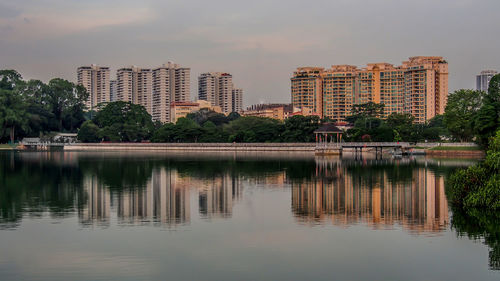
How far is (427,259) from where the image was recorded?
15.8 metres

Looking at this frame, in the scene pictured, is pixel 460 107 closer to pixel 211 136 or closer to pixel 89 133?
pixel 211 136

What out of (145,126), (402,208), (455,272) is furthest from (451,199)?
(145,126)

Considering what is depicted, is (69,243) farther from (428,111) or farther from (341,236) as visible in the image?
(428,111)

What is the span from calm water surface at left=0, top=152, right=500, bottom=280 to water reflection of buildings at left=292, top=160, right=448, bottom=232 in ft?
0.18

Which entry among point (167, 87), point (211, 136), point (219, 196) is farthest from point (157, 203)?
point (167, 87)

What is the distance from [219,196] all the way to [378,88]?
122 m

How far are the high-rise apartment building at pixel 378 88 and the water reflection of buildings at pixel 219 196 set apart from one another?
10625 centimetres

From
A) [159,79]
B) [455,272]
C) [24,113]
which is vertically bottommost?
[455,272]

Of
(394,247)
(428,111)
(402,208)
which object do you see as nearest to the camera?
(394,247)

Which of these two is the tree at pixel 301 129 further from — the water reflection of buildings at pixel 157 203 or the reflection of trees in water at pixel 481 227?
the reflection of trees in water at pixel 481 227

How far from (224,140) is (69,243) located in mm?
79979

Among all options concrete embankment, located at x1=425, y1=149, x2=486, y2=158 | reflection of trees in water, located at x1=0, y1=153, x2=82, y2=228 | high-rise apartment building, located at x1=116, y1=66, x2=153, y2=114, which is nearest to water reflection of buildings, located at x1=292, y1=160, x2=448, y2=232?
reflection of trees in water, located at x1=0, y1=153, x2=82, y2=228

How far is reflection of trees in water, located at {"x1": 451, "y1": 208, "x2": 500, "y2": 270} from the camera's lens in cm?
1709

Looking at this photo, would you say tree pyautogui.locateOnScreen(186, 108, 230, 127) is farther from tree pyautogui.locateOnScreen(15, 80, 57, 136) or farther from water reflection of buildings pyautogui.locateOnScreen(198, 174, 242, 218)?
water reflection of buildings pyautogui.locateOnScreen(198, 174, 242, 218)
